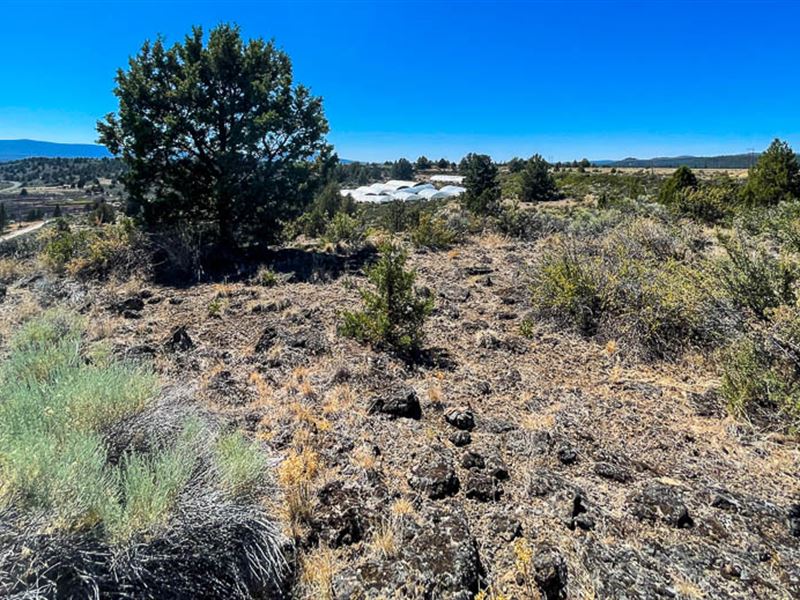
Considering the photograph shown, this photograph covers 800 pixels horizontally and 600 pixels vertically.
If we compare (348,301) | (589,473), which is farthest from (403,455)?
(348,301)

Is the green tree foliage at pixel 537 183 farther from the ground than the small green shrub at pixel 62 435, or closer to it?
farther from the ground

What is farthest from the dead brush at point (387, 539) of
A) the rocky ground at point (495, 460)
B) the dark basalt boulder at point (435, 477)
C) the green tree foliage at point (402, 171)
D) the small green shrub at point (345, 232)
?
the green tree foliage at point (402, 171)

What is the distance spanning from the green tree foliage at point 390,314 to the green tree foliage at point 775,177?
13.9 m

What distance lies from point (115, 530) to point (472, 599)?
60.3 inches

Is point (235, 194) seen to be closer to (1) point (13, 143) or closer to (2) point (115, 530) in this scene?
(2) point (115, 530)

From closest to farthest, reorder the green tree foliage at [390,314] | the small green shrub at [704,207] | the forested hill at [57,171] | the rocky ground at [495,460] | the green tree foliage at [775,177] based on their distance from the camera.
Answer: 1. the rocky ground at [495,460]
2. the green tree foliage at [390,314]
3. the small green shrub at [704,207]
4. the green tree foliage at [775,177]
5. the forested hill at [57,171]

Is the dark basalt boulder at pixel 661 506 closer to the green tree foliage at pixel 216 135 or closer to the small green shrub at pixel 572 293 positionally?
the small green shrub at pixel 572 293

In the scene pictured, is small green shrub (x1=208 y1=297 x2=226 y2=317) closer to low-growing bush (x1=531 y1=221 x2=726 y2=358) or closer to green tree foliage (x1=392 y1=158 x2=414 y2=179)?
low-growing bush (x1=531 y1=221 x2=726 y2=358)

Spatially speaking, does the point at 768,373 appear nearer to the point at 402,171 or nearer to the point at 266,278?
the point at 266,278

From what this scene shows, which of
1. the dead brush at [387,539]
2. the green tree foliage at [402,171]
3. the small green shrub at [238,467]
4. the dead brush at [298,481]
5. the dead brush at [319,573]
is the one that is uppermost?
the green tree foliage at [402,171]

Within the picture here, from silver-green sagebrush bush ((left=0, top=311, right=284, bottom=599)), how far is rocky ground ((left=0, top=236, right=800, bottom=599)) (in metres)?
0.34

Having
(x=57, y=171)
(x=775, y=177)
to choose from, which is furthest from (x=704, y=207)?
(x=57, y=171)

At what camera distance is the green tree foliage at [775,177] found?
13008 mm

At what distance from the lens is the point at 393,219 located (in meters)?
11.9
